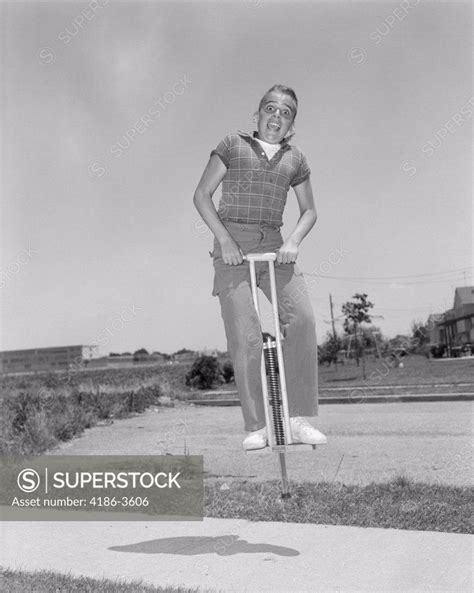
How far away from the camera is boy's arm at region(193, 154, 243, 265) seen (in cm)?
362

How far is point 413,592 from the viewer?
370 centimetres

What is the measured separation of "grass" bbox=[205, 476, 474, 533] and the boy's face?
8.03 feet

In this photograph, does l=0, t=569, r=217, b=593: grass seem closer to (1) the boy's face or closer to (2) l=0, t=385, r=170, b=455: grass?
(1) the boy's face

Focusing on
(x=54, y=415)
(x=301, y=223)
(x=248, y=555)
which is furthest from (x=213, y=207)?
(x=54, y=415)

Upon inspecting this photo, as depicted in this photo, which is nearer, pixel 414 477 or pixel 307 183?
pixel 307 183

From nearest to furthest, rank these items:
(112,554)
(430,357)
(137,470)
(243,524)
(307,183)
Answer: (307,183) → (112,554) → (243,524) → (137,470) → (430,357)

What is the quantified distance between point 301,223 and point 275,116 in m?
0.61

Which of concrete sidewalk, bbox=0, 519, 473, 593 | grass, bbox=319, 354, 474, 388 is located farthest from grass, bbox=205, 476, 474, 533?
grass, bbox=319, 354, 474, 388

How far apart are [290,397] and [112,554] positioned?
78.8 inches

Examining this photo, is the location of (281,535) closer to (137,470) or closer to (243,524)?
(243,524)

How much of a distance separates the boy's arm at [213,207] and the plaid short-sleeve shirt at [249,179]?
50mm

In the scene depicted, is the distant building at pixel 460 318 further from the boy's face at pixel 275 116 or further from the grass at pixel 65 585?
the boy's face at pixel 275 116

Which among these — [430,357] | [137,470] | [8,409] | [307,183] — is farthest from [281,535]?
[430,357]

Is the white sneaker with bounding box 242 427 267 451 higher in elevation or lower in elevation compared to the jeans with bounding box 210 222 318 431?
lower
